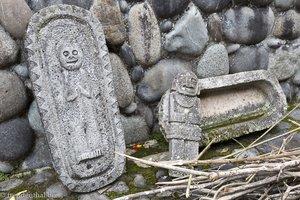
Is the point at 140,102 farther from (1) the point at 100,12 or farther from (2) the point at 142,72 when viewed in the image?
(1) the point at 100,12

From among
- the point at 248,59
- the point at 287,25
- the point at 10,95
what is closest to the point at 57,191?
the point at 10,95

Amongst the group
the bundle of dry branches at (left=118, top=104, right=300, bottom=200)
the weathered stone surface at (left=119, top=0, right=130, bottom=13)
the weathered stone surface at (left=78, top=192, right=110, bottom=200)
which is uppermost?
the weathered stone surface at (left=119, top=0, right=130, bottom=13)

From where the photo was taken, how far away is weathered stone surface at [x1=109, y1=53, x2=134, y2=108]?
2.23 meters

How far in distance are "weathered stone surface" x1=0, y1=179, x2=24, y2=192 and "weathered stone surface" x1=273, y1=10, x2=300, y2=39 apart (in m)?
1.79

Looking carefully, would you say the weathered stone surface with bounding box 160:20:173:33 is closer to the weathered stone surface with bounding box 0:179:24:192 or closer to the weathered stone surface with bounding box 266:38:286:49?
the weathered stone surface with bounding box 266:38:286:49

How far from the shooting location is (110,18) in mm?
2156

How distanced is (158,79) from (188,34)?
0.99ft

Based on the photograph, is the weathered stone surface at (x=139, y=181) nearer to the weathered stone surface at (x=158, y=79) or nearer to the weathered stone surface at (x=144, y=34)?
the weathered stone surface at (x=158, y=79)

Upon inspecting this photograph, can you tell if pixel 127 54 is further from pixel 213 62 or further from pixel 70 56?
pixel 213 62

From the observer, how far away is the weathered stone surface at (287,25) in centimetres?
272

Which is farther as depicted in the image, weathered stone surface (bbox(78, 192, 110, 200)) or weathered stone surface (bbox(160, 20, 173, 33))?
weathered stone surface (bbox(160, 20, 173, 33))

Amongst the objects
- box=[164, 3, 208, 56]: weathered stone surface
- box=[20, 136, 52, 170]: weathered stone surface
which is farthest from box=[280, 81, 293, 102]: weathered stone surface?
box=[20, 136, 52, 170]: weathered stone surface

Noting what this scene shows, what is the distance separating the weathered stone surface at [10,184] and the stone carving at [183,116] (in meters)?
0.74

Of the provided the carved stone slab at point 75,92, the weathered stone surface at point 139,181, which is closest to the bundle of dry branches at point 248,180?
the weathered stone surface at point 139,181
